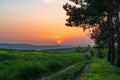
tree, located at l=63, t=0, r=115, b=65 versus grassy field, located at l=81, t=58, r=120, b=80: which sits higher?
tree, located at l=63, t=0, r=115, b=65

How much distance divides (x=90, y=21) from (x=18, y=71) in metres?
26.1

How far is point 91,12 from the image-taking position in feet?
153

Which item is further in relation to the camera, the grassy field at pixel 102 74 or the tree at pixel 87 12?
the tree at pixel 87 12

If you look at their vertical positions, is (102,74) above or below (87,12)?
below

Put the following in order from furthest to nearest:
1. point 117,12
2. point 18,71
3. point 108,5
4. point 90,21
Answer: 1. point 90,21
2. point 117,12
3. point 108,5
4. point 18,71

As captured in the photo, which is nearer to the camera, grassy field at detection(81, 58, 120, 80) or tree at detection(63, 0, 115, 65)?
grassy field at detection(81, 58, 120, 80)

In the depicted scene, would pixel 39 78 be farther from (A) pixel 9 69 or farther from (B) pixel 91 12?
(B) pixel 91 12

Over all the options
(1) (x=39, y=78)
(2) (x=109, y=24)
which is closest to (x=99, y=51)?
(2) (x=109, y=24)

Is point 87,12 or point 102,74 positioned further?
point 87,12

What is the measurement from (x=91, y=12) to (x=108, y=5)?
4.56m

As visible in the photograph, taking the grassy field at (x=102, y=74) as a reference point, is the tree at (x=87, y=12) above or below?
above

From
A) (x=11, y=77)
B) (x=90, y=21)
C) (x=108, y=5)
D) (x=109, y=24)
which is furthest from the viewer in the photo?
(x=109, y=24)

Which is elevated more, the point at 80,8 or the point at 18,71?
the point at 80,8

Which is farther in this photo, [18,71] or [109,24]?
[109,24]
